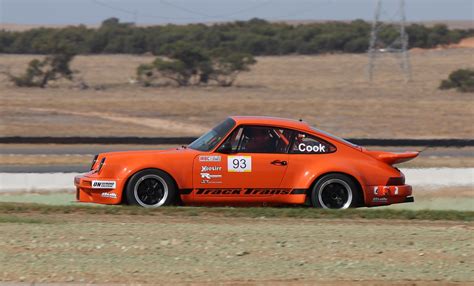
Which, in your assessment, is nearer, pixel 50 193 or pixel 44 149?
pixel 50 193

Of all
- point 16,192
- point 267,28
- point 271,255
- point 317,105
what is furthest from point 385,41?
point 271,255

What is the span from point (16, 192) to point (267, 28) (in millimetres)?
84694

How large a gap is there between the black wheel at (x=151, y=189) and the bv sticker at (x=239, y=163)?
0.75m

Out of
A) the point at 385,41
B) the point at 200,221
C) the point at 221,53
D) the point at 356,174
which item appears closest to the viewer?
the point at 200,221

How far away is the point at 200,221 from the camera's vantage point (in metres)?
10.8

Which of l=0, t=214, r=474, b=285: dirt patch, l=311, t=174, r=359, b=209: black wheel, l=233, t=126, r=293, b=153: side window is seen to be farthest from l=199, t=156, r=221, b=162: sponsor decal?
Answer: l=0, t=214, r=474, b=285: dirt patch

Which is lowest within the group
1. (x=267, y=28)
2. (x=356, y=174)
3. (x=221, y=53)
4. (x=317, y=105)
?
(x=356, y=174)

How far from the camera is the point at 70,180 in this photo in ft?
53.9

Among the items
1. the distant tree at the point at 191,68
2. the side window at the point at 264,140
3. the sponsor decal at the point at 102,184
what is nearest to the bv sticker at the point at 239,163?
the side window at the point at 264,140

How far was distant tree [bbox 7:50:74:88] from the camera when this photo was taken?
165 feet

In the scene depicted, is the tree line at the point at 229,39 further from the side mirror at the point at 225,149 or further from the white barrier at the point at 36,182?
the side mirror at the point at 225,149

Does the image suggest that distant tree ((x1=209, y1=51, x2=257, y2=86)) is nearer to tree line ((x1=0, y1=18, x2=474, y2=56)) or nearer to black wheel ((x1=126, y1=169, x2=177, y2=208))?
tree line ((x1=0, y1=18, x2=474, y2=56))

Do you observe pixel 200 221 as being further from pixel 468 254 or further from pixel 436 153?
pixel 436 153

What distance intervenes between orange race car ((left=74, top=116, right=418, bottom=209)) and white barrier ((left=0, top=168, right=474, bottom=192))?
12.7ft
